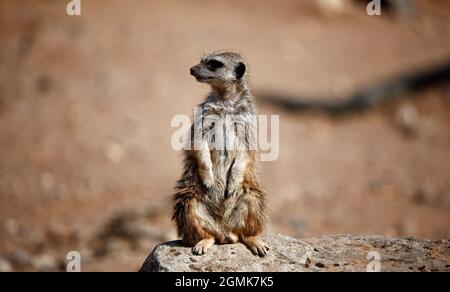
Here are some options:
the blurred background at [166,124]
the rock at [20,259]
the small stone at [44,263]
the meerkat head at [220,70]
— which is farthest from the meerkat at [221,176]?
the rock at [20,259]

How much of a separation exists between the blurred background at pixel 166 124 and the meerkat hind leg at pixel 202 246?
2721 mm

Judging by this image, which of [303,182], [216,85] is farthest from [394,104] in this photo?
[216,85]

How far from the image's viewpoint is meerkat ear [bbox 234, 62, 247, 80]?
5.38 meters

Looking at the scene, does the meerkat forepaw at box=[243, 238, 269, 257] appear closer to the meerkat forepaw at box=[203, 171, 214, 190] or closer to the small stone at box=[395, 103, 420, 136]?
the meerkat forepaw at box=[203, 171, 214, 190]

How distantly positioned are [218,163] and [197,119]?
15.0 inches

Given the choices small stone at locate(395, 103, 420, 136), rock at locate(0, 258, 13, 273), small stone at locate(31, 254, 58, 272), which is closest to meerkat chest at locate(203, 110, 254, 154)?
small stone at locate(31, 254, 58, 272)

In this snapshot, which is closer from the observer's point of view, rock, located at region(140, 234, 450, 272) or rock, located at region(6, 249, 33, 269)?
rock, located at region(140, 234, 450, 272)

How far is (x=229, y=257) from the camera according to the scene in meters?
4.67

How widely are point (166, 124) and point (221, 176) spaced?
5687mm

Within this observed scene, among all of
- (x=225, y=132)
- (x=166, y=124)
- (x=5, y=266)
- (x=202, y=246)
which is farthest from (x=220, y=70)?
(x=166, y=124)

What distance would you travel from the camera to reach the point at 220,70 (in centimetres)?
532

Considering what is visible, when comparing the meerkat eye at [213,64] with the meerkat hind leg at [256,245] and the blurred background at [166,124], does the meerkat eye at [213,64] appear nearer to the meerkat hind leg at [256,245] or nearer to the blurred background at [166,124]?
the meerkat hind leg at [256,245]

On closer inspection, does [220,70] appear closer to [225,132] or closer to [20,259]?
[225,132]

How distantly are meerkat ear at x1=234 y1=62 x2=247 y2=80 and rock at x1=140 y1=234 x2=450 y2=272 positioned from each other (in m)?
1.33
